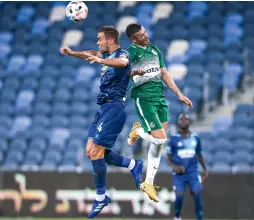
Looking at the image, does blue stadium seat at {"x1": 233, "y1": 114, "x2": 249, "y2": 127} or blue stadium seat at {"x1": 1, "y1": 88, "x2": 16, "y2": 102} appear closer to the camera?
blue stadium seat at {"x1": 233, "y1": 114, "x2": 249, "y2": 127}

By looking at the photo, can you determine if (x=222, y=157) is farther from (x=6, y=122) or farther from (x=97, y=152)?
(x=97, y=152)

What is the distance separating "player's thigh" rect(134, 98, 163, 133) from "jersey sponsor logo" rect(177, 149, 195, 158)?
179 inches

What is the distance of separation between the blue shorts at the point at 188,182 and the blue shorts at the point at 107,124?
15.8ft

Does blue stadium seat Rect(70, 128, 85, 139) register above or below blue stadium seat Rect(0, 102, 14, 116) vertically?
below

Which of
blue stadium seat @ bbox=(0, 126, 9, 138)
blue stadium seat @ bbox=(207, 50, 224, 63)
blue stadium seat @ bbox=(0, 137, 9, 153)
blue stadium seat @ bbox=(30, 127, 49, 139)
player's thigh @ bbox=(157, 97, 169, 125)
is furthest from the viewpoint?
blue stadium seat @ bbox=(207, 50, 224, 63)

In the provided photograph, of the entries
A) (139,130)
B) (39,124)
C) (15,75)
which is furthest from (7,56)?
(139,130)

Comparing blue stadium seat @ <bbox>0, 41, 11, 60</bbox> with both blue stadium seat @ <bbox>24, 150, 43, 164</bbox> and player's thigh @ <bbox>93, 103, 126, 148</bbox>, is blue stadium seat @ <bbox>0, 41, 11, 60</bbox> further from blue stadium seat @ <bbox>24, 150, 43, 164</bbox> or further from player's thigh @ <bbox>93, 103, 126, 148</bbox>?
player's thigh @ <bbox>93, 103, 126, 148</bbox>

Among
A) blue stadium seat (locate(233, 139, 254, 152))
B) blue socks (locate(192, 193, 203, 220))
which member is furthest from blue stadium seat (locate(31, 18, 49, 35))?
blue socks (locate(192, 193, 203, 220))

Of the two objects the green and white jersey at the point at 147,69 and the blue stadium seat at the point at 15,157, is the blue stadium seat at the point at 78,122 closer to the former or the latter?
the blue stadium seat at the point at 15,157

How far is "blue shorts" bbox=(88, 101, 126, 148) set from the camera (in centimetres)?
1035

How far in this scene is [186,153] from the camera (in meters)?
15.3

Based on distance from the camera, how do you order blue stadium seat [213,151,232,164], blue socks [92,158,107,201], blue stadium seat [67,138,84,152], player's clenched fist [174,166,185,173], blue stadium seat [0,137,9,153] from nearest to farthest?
blue socks [92,158,107,201], player's clenched fist [174,166,185,173], blue stadium seat [213,151,232,164], blue stadium seat [67,138,84,152], blue stadium seat [0,137,9,153]

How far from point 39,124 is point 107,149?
9.66 metres

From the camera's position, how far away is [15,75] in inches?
856
